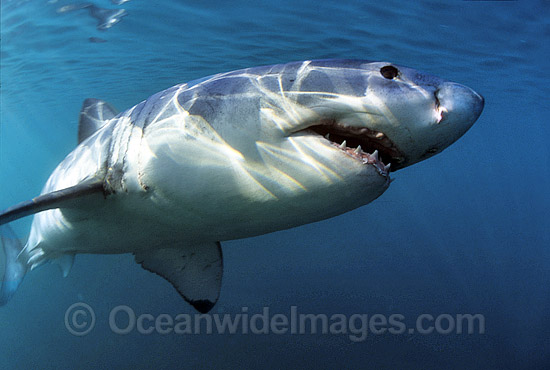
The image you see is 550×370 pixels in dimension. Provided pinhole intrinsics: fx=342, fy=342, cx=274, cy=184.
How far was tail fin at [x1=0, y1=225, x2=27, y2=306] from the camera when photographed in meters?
5.29

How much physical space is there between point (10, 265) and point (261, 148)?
18.5ft

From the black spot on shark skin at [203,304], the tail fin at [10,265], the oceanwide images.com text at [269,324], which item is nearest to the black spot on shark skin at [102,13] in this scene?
the tail fin at [10,265]

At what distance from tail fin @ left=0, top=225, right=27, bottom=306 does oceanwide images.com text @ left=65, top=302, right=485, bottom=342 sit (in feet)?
12.6

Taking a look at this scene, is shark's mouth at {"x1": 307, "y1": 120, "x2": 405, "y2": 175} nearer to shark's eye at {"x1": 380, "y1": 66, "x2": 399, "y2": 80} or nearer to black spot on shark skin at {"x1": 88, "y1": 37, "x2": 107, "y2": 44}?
shark's eye at {"x1": 380, "y1": 66, "x2": 399, "y2": 80}

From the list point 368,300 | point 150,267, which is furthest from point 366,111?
point 368,300

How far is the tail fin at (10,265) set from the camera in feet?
17.3

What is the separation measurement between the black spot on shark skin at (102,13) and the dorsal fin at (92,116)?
7374 mm

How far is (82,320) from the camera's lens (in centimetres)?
1059

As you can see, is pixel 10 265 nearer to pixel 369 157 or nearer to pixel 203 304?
pixel 203 304

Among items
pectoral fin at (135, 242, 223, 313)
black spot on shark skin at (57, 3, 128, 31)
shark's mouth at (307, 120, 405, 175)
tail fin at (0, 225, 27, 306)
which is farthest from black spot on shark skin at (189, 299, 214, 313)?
black spot on shark skin at (57, 3, 128, 31)

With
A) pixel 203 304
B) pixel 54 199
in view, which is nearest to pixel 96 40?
pixel 203 304

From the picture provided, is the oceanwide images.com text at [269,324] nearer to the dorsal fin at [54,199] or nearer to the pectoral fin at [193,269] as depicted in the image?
the pectoral fin at [193,269]

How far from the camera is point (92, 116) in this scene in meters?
4.27

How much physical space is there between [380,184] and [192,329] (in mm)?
9290
